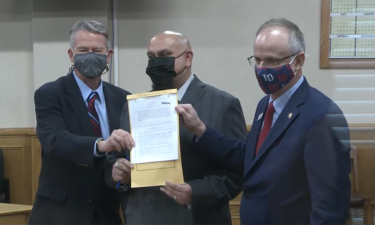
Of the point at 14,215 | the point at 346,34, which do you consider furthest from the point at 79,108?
the point at 346,34

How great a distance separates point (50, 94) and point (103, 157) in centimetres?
38

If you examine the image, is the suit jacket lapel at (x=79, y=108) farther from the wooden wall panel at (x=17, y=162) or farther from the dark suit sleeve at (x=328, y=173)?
the wooden wall panel at (x=17, y=162)

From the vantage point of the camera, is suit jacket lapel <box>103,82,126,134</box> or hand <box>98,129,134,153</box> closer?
hand <box>98,129,134,153</box>

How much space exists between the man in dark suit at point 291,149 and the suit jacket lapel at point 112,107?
0.48 m

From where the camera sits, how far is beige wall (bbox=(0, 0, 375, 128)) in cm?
408

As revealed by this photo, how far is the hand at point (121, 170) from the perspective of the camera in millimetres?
1650

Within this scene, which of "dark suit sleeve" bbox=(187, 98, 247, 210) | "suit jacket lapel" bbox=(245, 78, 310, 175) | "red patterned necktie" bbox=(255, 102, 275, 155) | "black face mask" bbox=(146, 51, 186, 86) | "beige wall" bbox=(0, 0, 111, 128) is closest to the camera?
"suit jacket lapel" bbox=(245, 78, 310, 175)

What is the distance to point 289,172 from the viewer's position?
53.6 inches

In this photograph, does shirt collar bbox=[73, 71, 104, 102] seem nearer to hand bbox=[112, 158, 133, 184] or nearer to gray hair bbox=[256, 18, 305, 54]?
hand bbox=[112, 158, 133, 184]

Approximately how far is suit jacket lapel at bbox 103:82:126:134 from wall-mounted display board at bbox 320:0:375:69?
2.72 metres

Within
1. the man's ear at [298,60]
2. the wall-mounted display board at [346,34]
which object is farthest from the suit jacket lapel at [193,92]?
the wall-mounted display board at [346,34]

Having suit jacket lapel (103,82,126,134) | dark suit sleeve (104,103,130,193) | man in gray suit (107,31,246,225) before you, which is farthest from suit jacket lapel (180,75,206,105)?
suit jacket lapel (103,82,126,134)

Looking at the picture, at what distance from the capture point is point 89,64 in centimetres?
190

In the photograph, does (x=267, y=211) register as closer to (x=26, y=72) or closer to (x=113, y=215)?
(x=113, y=215)
